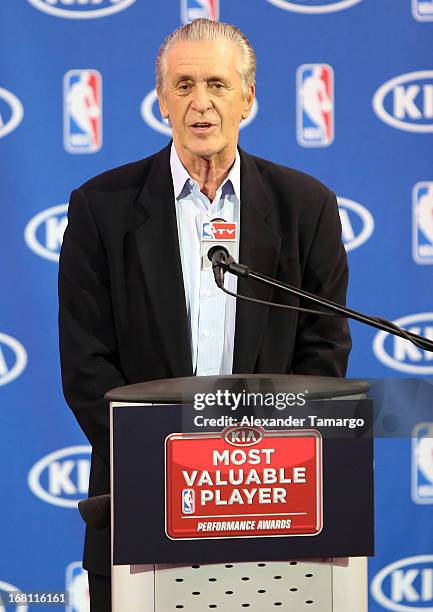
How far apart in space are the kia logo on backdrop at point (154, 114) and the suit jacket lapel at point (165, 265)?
78 centimetres

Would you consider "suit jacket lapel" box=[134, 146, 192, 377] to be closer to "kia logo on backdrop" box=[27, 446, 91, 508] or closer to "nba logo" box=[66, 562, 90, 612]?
"kia logo on backdrop" box=[27, 446, 91, 508]

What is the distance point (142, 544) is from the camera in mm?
1424

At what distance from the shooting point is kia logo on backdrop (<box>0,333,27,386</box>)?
10.3 ft

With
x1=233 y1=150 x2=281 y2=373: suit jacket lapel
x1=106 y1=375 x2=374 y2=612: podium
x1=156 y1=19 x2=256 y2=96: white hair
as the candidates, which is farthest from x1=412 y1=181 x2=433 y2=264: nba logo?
x1=106 y1=375 x2=374 y2=612: podium

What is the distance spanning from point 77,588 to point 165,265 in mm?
1477

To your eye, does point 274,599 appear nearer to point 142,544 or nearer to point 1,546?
point 142,544

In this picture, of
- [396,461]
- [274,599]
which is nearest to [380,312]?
[396,461]

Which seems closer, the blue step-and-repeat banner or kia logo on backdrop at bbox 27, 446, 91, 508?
the blue step-and-repeat banner

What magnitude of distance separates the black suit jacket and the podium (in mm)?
663

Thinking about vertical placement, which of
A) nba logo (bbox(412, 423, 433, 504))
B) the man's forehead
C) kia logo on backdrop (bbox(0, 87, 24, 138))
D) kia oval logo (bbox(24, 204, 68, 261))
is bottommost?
nba logo (bbox(412, 423, 433, 504))

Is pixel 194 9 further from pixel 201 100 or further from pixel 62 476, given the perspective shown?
pixel 62 476

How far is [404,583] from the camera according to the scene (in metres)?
3.33

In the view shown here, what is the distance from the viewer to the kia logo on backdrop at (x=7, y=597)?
3213mm

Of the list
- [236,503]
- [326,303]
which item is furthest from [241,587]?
[326,303]
